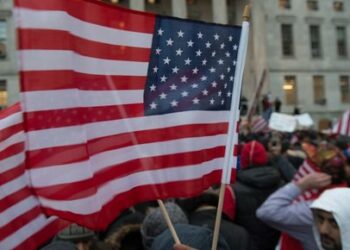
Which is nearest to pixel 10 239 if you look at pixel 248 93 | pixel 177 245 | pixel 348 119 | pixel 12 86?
pixel 177 245

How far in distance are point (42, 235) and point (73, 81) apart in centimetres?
103

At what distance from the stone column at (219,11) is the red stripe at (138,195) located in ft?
138

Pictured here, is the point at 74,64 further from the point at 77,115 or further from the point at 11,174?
the point at 11,174

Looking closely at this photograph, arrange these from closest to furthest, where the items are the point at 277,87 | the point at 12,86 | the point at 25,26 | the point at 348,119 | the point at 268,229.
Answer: the point at 25,26
the point at 268,229
the point at 348,119
the point at 12,86
the point at 277,87

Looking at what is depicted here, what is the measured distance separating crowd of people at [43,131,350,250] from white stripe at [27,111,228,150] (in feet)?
1.99

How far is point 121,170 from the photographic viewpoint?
3.30 metres

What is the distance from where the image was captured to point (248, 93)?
150 feet

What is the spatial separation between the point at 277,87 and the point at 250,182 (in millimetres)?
41192

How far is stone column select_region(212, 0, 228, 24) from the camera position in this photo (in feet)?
148

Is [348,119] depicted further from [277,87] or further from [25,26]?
[277,87]

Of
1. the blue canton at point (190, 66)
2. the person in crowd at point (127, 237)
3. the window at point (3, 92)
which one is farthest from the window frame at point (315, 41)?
the blue canton at point (190, 66)

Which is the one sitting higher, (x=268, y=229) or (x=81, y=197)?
(x=81, y=197)

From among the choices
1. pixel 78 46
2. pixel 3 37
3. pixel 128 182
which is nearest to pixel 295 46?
pixel 3 37

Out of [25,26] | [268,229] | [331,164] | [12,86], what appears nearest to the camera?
[25,26]
